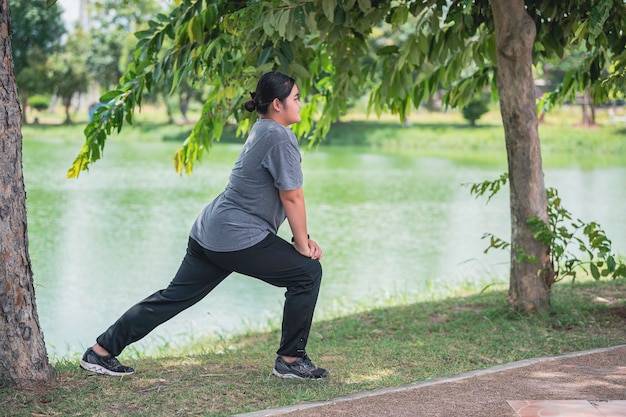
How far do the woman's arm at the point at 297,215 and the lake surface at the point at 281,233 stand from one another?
Result: 3.55 meters

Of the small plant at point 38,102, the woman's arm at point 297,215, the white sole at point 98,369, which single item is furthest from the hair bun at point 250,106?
the small plant at point 38,102

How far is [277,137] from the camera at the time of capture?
464cm

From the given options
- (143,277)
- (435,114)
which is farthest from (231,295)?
(435,114)

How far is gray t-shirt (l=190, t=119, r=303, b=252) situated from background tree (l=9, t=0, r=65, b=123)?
5075cm

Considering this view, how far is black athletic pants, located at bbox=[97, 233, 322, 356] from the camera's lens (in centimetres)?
466

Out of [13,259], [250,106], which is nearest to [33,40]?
[250,106]

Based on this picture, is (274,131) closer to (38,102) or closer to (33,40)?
(38,102)

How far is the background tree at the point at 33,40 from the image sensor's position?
5294 cm

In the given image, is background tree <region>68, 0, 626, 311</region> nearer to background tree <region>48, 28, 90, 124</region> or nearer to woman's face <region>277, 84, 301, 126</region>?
woman's face <region>277, 84, 301, 126</region>

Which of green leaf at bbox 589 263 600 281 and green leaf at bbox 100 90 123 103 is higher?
green leaf at bbox 100 90 123 103

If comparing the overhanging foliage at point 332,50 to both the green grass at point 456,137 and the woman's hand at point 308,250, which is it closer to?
the woman's hand at point 308,250

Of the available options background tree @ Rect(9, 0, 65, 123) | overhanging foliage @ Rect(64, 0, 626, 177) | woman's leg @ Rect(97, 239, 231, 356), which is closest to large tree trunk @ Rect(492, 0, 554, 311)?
overhanging foliage @ Rect(64, 0, 626, 177)

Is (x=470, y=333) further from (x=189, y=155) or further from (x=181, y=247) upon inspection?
(x=181, y=247)

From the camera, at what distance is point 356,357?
5691 mm
